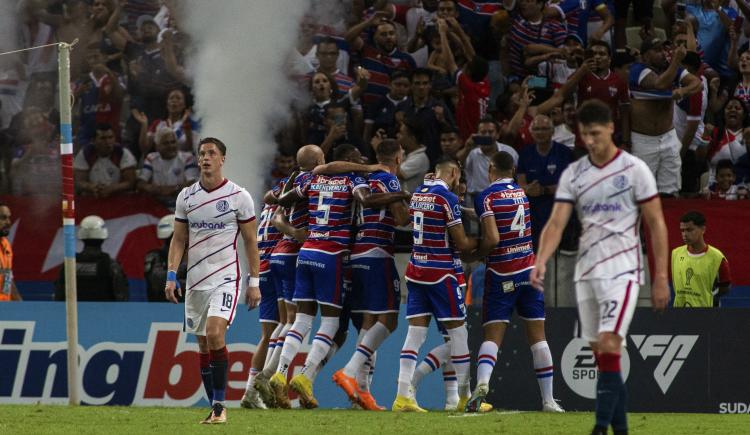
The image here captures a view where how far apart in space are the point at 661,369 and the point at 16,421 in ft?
23.4

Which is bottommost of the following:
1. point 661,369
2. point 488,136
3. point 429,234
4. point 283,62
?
point 661,369

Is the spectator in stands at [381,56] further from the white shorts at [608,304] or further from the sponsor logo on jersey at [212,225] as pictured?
the white shorts at [608,304]

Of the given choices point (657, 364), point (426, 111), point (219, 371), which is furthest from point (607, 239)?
point (426, 111)

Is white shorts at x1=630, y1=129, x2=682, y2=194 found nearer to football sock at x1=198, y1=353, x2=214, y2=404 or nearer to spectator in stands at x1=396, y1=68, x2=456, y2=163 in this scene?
spectator in stands at x1=396, y1=68, x2=456, y2=163

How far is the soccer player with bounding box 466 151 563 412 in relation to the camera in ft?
40.2

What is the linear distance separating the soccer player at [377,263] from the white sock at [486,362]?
109 centimetres

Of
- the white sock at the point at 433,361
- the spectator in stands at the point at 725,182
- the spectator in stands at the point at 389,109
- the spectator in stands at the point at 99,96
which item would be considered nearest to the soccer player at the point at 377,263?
the white sock at the point at 433,361

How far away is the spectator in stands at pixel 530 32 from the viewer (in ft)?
59.8

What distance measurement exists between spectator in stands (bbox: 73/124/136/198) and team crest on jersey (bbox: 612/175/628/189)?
10496 millimetres

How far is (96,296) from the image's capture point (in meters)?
15.5

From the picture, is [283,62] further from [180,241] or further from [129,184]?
[180,241]

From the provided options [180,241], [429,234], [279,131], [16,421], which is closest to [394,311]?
[429,234]

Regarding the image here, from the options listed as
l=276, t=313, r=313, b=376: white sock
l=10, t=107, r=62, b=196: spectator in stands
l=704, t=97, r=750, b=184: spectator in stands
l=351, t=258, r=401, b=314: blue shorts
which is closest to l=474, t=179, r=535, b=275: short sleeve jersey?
l=351, t=258, r=401, b=314: blue shorts

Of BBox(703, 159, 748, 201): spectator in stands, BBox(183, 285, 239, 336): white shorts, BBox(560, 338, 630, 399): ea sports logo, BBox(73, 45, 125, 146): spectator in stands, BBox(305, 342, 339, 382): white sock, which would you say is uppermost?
BBox(73, 45, 125, 146): spectator in stands
